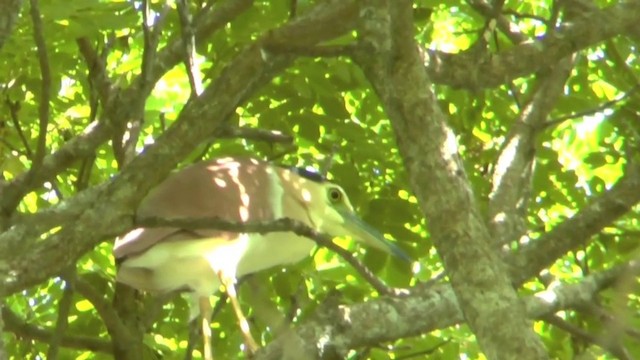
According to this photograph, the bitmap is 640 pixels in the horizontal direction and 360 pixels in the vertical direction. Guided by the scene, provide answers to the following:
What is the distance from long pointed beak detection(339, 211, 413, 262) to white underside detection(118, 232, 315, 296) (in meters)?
0.25

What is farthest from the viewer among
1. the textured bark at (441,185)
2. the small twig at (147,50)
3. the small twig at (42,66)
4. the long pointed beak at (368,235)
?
the long pointed beak at (368,235)

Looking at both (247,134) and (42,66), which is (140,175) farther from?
(247,134)

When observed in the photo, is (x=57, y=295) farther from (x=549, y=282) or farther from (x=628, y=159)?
(x=628, y=159)

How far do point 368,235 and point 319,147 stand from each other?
40cm

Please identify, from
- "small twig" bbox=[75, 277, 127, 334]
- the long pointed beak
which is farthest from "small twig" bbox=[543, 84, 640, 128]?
"small twig" bbox=[75, 277, 127, 334]

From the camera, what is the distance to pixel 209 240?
2.91 meters

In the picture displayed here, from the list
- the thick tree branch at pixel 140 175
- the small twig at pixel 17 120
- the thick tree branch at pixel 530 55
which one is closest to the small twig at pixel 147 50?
the thick tree branch at pixel 140 175

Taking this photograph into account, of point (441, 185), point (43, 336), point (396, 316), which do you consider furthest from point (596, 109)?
point (43, 336)

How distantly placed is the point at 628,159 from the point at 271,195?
3.08ft

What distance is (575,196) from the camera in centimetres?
362

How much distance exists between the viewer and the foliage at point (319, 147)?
2406 millimetres

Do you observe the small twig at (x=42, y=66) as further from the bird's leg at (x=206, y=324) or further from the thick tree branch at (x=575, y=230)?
the thick tree branch at (x=575, y=230)

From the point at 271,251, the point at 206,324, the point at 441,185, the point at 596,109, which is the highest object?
the point at 441,185

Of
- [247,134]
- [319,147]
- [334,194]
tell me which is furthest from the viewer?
[319,147]
